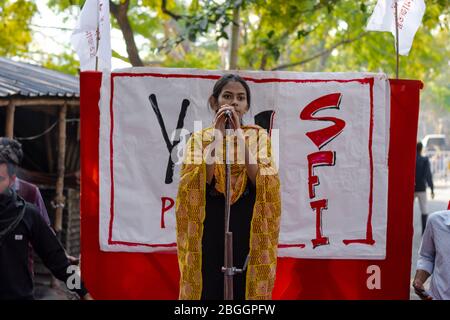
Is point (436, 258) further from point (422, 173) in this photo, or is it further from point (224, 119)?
point (422, 173)

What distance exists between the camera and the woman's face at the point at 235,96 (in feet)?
13.8

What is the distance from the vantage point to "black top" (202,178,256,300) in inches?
165

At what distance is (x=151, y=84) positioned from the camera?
5344 millimetres

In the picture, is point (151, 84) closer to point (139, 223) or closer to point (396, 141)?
point (139, 223)

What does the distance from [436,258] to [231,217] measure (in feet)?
4.04

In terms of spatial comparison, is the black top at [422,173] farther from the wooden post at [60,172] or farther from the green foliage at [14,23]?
the green foliage at [14,23]

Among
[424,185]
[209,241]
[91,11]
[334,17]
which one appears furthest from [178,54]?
[209,241]

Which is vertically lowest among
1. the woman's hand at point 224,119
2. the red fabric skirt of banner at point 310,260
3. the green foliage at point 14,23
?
the red fabric skirt of banner at point 310,260

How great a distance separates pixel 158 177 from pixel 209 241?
A: 1237 mm

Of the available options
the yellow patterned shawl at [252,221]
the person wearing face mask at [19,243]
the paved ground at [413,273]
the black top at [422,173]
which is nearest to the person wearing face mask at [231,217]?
the yellow patterned shawl at [252,221]

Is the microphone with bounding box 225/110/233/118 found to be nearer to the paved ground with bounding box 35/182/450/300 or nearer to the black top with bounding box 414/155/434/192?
the paved ground with bounding box 35/182/450/300

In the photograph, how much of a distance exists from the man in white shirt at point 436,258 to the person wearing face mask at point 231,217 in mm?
922

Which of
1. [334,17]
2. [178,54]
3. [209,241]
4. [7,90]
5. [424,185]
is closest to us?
[209,241]

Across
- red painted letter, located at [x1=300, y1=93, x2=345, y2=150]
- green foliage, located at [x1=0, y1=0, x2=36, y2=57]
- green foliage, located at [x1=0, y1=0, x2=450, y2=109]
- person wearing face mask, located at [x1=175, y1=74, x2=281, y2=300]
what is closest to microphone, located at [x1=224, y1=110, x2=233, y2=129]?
person wearing face mask, located at [x1=175, y1=74, x2=281, y2=300]
